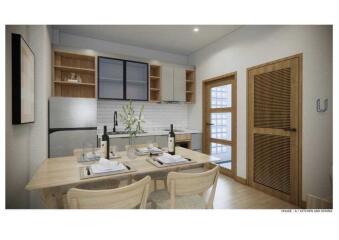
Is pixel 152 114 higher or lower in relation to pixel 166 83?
lower

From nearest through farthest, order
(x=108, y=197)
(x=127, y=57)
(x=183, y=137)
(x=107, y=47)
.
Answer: (x=108, y=197), (x=127, y=57), (x=107, y=47), (x=183, y=137)

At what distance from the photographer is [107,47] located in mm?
3516

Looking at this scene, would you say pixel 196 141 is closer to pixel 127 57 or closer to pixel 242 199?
pixel 242 199

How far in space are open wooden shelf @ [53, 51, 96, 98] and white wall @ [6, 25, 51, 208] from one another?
3.40ft

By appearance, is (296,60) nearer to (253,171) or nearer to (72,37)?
(253,171)

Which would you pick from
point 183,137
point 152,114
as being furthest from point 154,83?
point 183,137

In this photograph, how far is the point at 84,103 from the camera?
107 inches

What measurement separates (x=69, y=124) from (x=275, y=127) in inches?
119

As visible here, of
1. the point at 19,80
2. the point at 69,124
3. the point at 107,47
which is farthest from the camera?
the point at 107,47

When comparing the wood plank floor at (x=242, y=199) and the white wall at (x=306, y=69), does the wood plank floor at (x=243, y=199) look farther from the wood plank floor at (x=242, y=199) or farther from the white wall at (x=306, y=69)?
the white wall at (x=306, y=69)

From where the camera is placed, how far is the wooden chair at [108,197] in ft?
2.66
